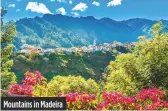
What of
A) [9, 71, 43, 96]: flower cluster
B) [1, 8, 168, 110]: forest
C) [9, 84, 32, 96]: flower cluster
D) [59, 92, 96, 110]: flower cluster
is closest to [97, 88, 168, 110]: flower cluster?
[1, 8, 168, 110]: forest

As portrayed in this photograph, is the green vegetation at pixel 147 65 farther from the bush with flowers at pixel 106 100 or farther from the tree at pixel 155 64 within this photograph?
the bush with flowers at pixel 106 100

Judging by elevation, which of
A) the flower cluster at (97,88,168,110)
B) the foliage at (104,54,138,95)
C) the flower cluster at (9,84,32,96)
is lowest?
the flower cluster at (97,88,168,110)

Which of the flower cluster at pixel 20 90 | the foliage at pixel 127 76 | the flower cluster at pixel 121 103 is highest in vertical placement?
the foliage at pixel 127 76

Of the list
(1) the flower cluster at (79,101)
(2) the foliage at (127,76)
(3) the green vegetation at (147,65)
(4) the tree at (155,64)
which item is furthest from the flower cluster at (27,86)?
(2) the foliage at (127,76)

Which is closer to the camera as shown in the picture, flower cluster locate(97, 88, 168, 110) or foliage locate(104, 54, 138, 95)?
flower cluster locate(97, 88, 168, 110)

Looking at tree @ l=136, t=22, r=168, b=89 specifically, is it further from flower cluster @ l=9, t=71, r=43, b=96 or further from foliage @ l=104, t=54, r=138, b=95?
flower cluster @ l=9, t=71, r=43, b=96

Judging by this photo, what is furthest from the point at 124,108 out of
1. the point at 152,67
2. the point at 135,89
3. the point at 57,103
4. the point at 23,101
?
the point at 135,89

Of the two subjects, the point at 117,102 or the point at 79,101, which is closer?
the point at 79,101

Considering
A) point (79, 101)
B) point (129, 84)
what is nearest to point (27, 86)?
point (79, 101)

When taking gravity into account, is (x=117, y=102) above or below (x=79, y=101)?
below

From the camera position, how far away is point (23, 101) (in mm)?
13648

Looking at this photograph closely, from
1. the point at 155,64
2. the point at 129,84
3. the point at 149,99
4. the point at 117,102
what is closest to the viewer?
the point at 117,102

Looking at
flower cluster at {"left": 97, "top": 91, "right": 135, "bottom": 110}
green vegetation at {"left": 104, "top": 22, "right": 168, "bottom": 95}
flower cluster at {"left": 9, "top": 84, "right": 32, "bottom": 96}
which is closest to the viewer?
flower cluster at {"left": 97, "top": 91, "right": 135, "bottom": 110}

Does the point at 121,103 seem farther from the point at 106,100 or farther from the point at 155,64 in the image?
the point at 155,64
